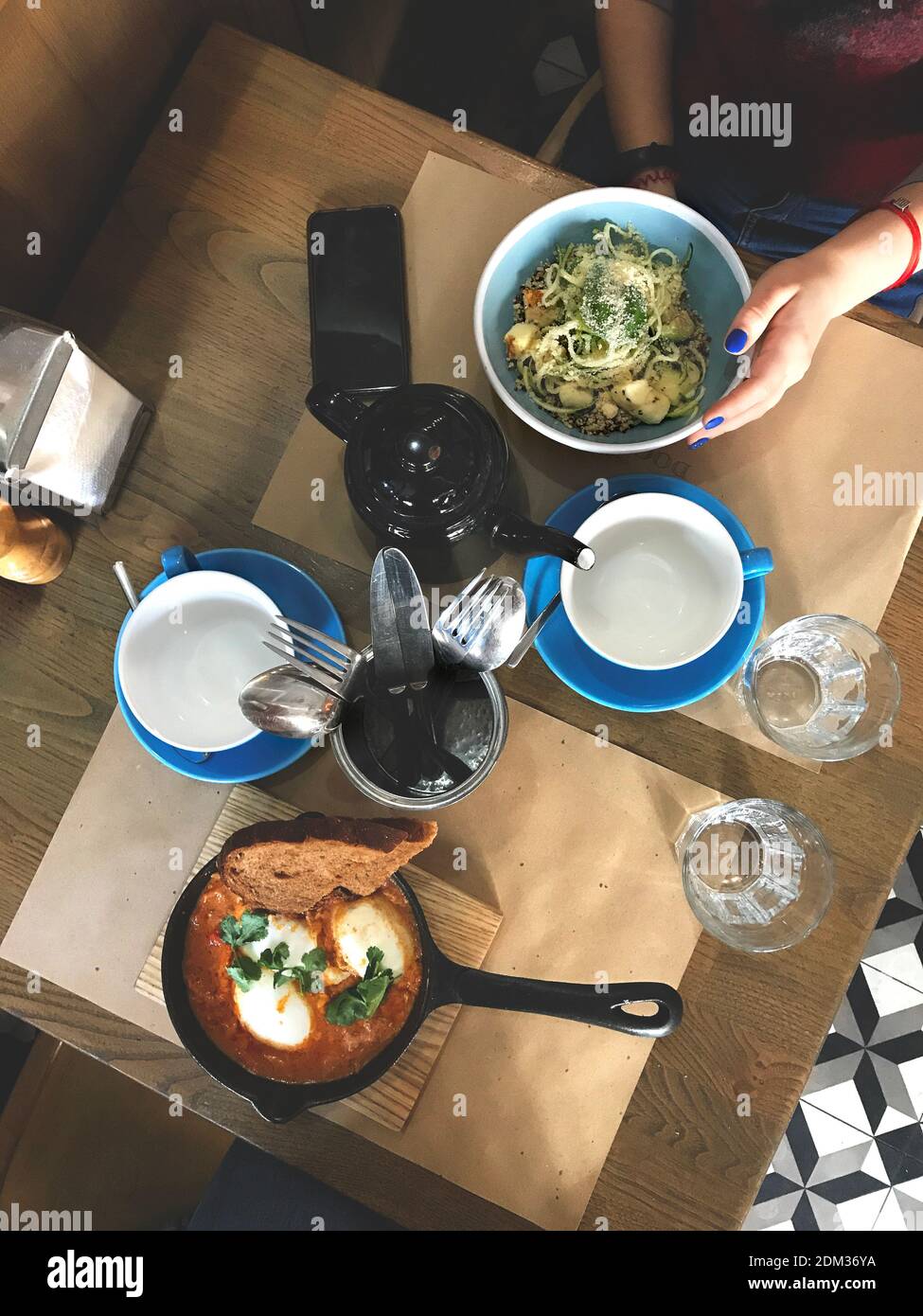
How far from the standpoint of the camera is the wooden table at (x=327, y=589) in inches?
43.1

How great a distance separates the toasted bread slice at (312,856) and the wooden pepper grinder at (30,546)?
429 millimetres

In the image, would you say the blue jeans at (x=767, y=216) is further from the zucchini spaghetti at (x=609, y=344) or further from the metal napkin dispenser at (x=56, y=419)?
A: the metal napkin dispenser at (x=56, y=419)

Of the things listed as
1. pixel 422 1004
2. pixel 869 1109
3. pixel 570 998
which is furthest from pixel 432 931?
pixel 869 1109

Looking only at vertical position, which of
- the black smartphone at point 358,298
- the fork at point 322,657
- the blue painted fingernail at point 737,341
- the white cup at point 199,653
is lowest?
the white cup at point 199,653

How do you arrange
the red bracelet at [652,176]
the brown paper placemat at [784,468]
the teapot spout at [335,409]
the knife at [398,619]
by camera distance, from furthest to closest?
the red bracelet at [652,176] < the brown paper placemat at [784,468] < the teapot spout at [335,409] < the knife at [398,619]

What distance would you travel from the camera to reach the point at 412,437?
0.98 meters

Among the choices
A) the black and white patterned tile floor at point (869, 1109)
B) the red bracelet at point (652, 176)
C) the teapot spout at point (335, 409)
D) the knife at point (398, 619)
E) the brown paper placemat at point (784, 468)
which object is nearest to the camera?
the knife at point (398, 619)

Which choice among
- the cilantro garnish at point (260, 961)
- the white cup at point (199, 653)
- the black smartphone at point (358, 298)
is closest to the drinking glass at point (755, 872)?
the cilantro garnish at point (260, 961)

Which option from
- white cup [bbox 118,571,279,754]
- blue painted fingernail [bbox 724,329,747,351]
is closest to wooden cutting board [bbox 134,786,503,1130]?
white cup [bbox 118,571,279,754]

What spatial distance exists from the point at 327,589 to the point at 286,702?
9.4 inches

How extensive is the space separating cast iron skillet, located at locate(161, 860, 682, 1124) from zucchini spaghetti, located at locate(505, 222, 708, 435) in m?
0.64

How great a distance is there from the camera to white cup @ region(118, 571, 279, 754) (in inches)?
42.3

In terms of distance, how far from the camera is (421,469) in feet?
3.22

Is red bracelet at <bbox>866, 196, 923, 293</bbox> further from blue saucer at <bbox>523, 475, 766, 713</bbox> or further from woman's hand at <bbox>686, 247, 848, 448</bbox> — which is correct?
blue saucer at <bbox>523, 475, 766, 713</bbox>
